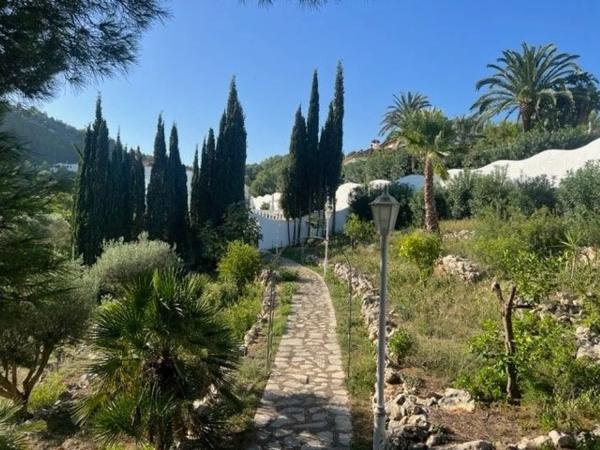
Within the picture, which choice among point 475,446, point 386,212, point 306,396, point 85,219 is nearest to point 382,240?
point 386,212

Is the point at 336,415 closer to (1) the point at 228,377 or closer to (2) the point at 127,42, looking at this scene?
(1) the point at 228,377

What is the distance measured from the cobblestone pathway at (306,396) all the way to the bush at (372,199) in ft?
45.4

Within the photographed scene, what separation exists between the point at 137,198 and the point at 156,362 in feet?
65.0

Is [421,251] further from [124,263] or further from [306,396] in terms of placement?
[124,263]

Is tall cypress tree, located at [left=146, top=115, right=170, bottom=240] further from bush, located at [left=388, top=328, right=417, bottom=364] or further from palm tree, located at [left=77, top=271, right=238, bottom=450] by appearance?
palm tree, located at [left=77, top=271, right=238, bottom=450]

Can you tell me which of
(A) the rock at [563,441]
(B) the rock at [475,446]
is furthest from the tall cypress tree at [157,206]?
(A) the rock at [563,441]

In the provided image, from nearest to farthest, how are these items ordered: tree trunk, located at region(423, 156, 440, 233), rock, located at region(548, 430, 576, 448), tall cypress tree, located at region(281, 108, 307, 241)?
rock, located at region(548, 430, 576, 448) → tree trunk, located at region(423, 156, 440, 233) → tall cypress tree, located at region(281, 108, 307, 241)

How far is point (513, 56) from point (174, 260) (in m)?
21.4

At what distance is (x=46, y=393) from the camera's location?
7.79 m

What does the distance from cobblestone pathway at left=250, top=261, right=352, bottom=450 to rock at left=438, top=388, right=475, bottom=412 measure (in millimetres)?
1073

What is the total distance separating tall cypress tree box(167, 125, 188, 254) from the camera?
22.6m

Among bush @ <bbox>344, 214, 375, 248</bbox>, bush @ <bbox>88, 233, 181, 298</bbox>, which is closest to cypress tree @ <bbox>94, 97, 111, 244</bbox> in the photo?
bush @ <bbox>88, 233, 181, 298</bbox>

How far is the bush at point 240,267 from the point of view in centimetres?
1419

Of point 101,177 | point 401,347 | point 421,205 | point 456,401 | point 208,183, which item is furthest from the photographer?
point 208,183
